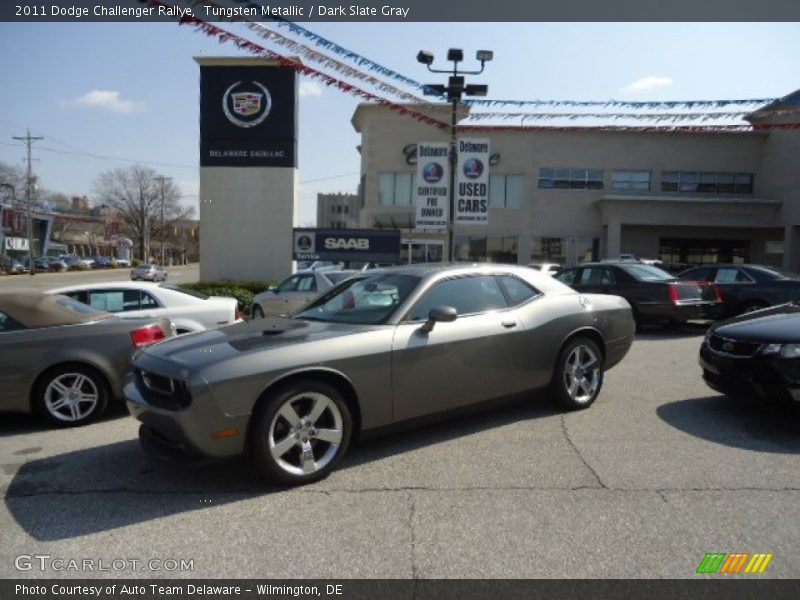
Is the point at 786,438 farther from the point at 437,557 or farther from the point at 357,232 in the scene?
the point at 357,232

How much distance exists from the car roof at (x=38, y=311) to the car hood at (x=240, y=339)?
6.00ft

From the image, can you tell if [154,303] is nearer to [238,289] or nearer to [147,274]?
[238,289]

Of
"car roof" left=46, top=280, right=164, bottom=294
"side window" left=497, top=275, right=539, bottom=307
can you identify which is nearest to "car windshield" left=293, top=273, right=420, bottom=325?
"side window" left=497, top=275, right=539, bottom=307

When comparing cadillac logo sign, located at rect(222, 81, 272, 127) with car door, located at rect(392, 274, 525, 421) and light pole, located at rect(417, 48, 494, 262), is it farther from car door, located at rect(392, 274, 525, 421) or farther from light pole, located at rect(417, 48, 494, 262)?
car door, located at rect(392, 274, 525, 421)

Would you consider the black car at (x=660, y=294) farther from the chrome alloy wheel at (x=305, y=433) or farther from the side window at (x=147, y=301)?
the chrome alloy wheel at (x=305, y=433)

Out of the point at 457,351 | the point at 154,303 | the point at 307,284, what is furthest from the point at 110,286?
the point at 457,351

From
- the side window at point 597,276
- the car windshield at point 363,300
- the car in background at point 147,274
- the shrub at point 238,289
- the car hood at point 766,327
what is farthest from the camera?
the car in background at point 147,274

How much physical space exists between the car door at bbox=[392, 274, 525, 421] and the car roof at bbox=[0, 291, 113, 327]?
134 inches

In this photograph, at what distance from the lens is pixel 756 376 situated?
500 centimetres

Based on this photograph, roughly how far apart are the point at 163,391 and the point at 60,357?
6.98 feet

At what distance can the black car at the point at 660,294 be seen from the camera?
10.9 m

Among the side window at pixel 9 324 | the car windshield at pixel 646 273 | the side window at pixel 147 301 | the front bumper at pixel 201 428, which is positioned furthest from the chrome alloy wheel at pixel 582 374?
the car windshield at pixel 646 273

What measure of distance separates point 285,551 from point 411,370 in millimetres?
1685
